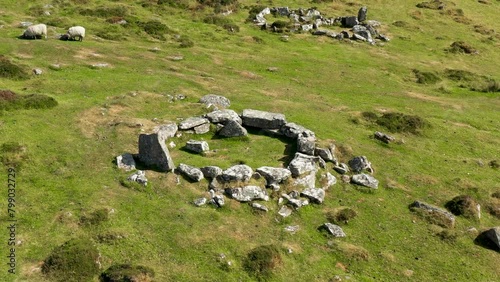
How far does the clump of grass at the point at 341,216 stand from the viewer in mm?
28297

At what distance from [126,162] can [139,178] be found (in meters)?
2.33

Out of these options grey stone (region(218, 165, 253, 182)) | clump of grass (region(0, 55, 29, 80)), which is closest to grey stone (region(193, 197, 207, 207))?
grey stone (region(218, 165, 253, 182))

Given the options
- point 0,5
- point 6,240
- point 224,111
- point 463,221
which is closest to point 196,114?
point 224,111

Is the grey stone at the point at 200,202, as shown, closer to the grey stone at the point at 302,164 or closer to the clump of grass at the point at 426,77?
the grey stone at the point at 302,164

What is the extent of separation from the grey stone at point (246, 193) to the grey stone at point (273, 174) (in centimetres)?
142

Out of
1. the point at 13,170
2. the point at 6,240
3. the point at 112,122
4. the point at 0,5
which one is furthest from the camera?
the point at 0,5

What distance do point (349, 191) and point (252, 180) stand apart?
739cm

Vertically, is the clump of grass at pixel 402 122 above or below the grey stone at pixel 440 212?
above

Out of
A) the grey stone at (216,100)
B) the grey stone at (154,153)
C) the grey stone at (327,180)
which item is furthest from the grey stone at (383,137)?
the grey stone at (154,153)

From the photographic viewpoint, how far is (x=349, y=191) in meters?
31.7

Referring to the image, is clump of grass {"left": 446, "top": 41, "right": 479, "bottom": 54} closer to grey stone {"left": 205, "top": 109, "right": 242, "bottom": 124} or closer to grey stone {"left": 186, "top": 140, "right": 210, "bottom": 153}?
grey stone {"left": 205, "top": 109, "right": 242, "bottom": 124}

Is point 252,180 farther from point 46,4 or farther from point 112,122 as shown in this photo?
point 46,4

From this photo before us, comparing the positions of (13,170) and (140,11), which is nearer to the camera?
(13,170)

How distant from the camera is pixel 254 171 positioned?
30484mm
